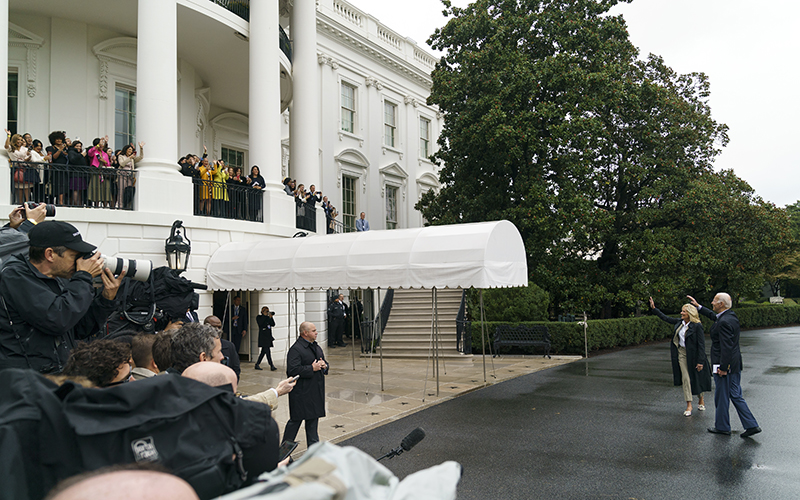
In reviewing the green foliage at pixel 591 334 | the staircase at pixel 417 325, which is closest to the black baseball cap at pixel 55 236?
the green foliage at pixel 591 334

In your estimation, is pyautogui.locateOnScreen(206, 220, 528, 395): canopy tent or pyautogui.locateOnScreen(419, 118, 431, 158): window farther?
pyautogui.locateOnScreen(419, 118, 431, 158): window

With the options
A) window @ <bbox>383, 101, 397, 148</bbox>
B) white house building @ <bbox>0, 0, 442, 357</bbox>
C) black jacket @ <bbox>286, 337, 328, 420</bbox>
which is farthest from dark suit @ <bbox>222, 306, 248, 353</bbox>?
window @ <bbox>383, 101, 397, 148</bbox>

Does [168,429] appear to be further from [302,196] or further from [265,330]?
[302,196]

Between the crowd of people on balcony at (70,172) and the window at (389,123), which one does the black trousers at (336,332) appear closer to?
the crowd of people on balcony at (70,172)

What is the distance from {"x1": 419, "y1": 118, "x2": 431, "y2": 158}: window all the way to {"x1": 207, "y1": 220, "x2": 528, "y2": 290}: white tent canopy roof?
21.2m

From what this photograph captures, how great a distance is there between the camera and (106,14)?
52.2ft

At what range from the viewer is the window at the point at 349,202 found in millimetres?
27953

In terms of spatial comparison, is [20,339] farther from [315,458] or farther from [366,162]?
[366,162]

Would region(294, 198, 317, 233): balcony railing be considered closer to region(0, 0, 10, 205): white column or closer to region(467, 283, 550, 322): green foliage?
region(467, 283, 550, 322): green foliage

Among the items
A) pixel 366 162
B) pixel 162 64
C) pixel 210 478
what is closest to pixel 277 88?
pixel 162 64

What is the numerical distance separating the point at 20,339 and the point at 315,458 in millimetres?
3000

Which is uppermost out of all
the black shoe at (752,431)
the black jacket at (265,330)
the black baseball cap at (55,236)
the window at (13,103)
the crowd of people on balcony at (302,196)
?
the window at (13,103)

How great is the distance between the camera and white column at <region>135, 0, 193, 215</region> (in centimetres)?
1394

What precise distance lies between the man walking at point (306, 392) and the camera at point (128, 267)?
290 centimetres
